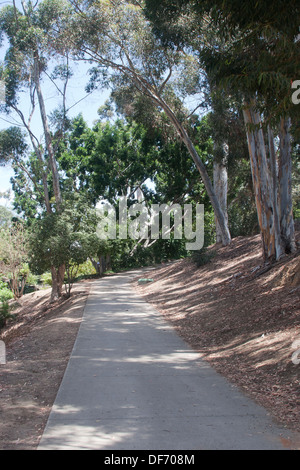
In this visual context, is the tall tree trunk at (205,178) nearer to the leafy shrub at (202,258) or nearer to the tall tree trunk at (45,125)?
the leafy shrub at (202,258)

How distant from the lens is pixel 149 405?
5.81 m

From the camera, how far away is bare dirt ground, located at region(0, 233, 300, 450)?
5688mm

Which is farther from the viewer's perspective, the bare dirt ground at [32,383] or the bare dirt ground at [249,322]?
the bare dirt ground at [249,322]

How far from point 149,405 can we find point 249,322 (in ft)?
15.2

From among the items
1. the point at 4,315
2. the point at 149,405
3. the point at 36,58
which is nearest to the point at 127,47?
the point at 36,58

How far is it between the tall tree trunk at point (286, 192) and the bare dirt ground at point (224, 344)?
0.94 m

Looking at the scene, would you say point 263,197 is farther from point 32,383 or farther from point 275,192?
point 32,383

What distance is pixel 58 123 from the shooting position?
24109mm

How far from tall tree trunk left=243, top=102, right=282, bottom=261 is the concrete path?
17.7ft

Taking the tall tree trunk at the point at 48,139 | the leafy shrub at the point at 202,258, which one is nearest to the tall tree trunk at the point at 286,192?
the leafy shrub at the point at 202,258

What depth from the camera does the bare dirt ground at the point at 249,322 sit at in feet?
21.0

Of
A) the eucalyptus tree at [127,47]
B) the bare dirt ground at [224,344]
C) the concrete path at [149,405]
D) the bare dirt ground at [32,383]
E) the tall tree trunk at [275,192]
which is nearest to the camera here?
the concrete path at [149,405]

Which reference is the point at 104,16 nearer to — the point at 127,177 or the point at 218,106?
the point at 218,106
